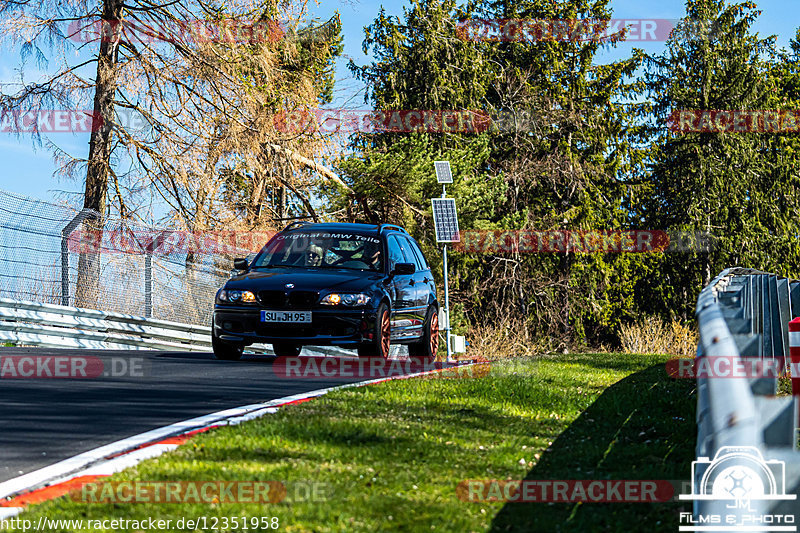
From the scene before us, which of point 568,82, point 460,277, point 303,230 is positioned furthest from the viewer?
point 568,82

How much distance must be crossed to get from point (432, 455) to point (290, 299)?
6820mm

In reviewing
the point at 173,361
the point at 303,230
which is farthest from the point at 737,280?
the point at 173,361

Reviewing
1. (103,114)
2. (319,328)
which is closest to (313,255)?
(319,328)

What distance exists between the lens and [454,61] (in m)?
45.2

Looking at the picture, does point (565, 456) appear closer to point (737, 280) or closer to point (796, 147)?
point (737, 280)

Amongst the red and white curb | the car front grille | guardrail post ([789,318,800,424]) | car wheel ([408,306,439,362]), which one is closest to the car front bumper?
the car front grille

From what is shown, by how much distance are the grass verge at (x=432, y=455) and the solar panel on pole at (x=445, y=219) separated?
13.2 meters

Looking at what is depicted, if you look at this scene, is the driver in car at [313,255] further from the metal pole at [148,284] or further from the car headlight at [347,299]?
the metal pole at [148,284]

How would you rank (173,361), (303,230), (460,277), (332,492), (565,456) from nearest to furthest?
(332,492)
(565,456)
(173,361)
(303,230)
(460,277)

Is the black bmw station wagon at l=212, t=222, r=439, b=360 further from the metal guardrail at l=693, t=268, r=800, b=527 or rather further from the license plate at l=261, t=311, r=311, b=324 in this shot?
the metal guardrail at l=693, t=268, r=800, b=527

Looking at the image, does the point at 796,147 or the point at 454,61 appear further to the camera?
the point at 796,147

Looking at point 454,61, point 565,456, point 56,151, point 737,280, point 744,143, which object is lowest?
point 565,456

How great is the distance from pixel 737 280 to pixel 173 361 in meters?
8.01

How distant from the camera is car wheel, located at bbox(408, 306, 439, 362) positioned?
48.5ft
